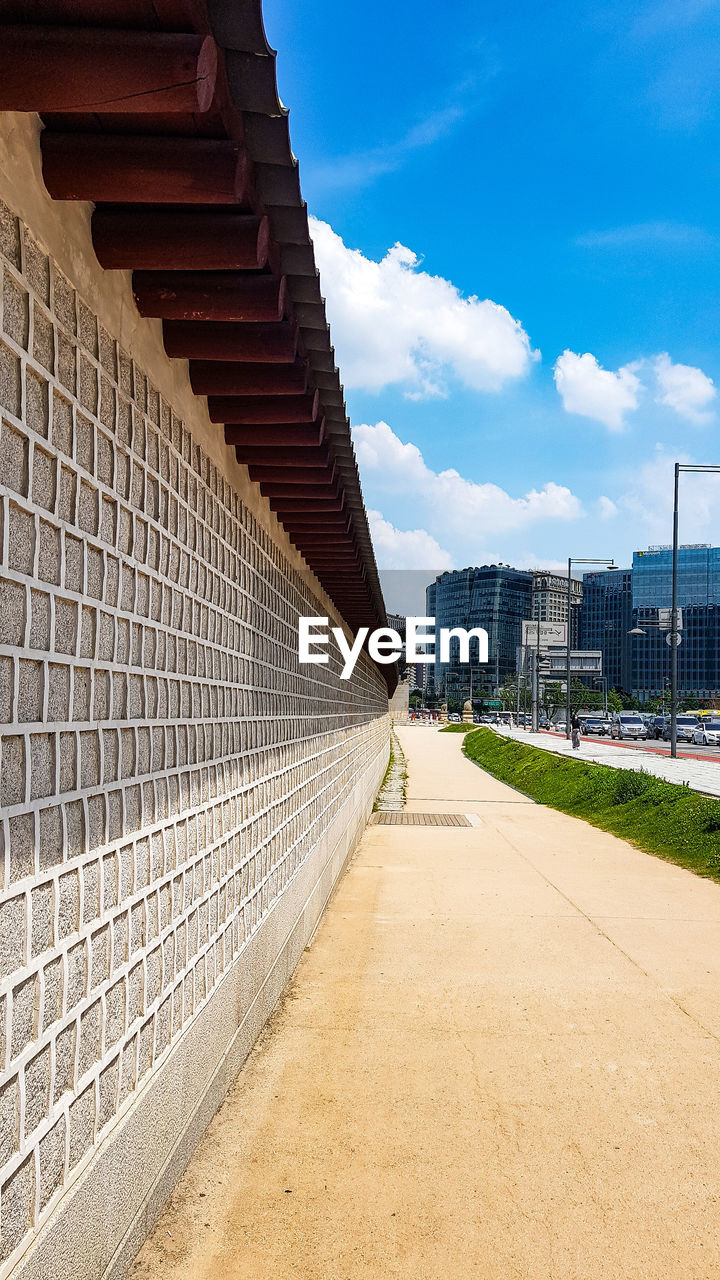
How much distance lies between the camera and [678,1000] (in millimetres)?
5758

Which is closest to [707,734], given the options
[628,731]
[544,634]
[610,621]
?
[628,731]

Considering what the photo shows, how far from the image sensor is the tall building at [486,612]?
123375 millimetres

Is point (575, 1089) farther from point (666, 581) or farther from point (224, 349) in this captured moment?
point (666, 581)

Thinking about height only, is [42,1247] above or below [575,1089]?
above

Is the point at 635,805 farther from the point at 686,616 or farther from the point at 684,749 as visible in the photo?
the point at 686,616

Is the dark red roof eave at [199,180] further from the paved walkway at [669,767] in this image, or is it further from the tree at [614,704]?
the tree at [614,704]

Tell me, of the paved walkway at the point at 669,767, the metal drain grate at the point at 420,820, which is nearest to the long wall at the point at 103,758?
the metal drain grate at the point at 420,820

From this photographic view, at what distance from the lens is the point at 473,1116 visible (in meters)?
4.03

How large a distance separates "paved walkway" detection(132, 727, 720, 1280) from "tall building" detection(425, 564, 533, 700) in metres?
111

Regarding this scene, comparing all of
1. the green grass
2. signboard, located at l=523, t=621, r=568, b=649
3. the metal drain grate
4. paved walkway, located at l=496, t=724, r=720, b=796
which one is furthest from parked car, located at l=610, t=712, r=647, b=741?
the metal drain grate

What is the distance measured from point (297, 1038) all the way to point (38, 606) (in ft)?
12.0

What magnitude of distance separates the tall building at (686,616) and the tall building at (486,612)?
17.0 m

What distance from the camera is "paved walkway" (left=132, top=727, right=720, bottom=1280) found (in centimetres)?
298

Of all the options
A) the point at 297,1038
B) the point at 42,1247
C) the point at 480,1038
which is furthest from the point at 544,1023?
the point at 42,1247
